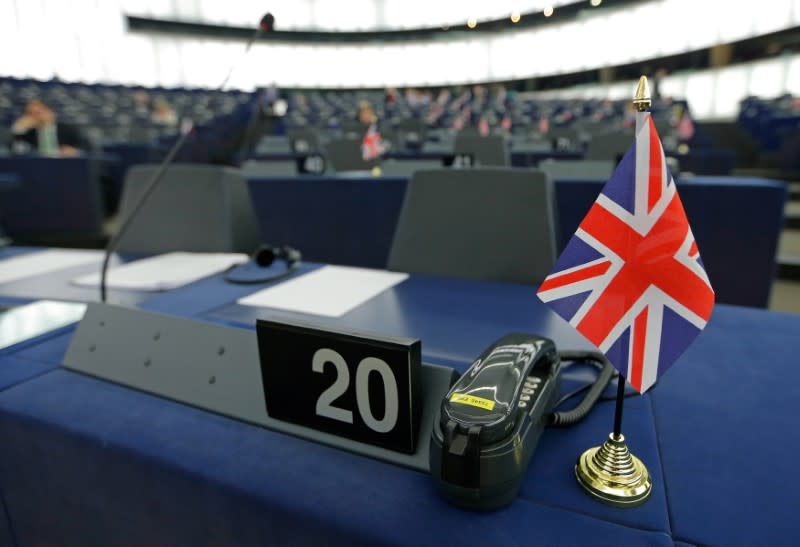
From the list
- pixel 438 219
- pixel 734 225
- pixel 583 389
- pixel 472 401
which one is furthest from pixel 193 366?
pixel 734 225

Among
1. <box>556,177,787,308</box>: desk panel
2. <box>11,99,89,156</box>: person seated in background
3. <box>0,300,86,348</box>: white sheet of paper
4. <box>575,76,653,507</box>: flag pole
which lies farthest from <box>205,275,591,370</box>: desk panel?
<box>11,99,89,156</box>: person seated in background

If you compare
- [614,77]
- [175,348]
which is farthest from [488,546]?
[614,77]

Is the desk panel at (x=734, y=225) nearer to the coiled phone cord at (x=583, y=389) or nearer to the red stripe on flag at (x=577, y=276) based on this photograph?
the coiled phone cord at (x=583, y=389)

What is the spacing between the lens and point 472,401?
1.24 feet

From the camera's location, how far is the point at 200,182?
4.74 feet

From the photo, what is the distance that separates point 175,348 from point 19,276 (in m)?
0.77

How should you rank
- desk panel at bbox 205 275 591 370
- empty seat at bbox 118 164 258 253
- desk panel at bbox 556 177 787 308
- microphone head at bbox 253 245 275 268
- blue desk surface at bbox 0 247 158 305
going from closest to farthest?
desk panel at bbox 205 275 591 370 → blue desk surface at bbox 0 247 158 305 → microphone head at bbox 253 245 275 268 → empty seat at bbox 118 164 258 253 → desk panel at bbox 556 177 787 308

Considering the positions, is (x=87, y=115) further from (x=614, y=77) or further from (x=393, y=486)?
(x=614, y=77)

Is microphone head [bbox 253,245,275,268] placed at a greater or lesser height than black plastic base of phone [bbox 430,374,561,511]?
greater

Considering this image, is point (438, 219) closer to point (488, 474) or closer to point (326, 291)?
point (326, 291)

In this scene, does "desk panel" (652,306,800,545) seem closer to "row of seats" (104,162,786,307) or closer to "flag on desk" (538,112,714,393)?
"flag on desk" (538,112,714,393)

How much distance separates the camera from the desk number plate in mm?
418

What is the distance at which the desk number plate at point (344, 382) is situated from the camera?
42 centimetres

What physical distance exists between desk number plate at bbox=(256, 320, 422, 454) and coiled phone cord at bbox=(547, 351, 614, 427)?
0.15 meters
